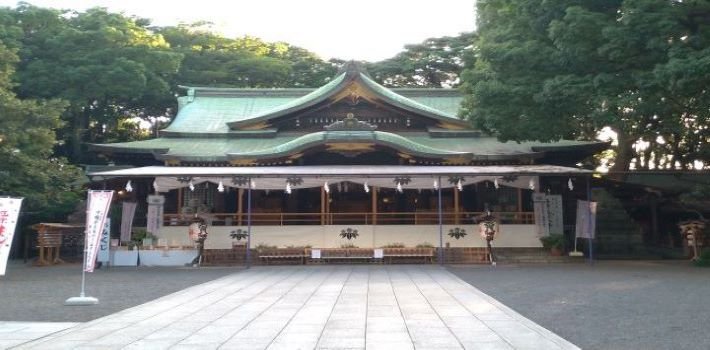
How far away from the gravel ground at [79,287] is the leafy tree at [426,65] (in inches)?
966

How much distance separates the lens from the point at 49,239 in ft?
62.1

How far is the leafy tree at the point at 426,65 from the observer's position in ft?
125

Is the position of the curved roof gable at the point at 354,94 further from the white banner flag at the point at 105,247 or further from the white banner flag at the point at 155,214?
the white banner flag at the point at 105,247

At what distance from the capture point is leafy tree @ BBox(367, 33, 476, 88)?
38.2m

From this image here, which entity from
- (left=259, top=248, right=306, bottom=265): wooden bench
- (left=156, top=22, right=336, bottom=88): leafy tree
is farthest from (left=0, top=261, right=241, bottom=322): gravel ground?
(left=156, top=22, right=336, bottom=88): leafy tree

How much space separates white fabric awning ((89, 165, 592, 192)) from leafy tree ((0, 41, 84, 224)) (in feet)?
4.65

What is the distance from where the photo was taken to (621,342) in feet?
21.4

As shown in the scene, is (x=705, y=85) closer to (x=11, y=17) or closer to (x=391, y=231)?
(x=391, y=231)

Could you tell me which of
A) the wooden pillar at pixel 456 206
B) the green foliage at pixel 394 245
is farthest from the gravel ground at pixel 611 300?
the wooden pillar at pixel 456 206

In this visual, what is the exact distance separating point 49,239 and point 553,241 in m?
16.5

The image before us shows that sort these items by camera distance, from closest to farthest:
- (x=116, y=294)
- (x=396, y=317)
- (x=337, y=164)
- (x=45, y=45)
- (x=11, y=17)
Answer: (x=396, y=317) → (x=116, y=294) → (x=337, y=164) → (x=11, y=17) → (x=45, y=45)

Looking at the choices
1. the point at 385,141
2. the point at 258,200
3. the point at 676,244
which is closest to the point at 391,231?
the point at 385,141

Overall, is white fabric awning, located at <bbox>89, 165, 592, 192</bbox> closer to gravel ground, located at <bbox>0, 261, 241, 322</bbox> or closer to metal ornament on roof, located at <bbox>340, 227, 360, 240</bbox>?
metal ornament on roof, located at <bbox>340, 227, 360, 240</bbox>

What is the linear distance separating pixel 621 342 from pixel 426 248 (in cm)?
1186
